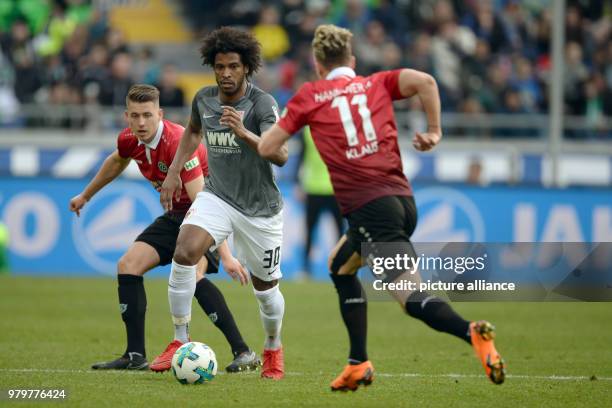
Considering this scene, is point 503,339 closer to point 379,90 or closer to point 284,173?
point 379,90

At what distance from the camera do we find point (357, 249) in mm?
7039

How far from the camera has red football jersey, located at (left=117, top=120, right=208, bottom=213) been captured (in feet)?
27.9

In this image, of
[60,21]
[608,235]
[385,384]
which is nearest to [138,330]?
[385,384]

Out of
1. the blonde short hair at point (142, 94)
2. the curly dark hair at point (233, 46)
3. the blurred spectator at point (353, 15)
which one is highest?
the blurred spectator at point (353, 15)

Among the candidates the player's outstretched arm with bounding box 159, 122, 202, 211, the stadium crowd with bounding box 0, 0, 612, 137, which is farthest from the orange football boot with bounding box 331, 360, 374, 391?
the stadium crowd with bounding box 0, 0, 612, 137

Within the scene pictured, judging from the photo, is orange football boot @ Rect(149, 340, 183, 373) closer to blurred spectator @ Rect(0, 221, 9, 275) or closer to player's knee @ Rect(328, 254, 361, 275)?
player's knee @ Rect(328, 254, 361, 275)

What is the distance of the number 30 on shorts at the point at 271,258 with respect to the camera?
8.12 meters

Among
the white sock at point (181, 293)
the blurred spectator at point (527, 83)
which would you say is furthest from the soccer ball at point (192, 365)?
the blurred spectator at point (527, 83)

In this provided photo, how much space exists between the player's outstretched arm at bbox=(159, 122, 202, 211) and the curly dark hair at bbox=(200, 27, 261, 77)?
0.54 m
